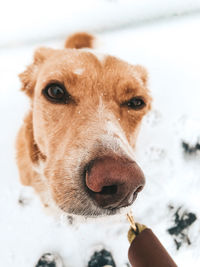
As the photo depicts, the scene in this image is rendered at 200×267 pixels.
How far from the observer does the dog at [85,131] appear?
1.21m

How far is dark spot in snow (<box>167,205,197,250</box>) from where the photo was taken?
117 inches

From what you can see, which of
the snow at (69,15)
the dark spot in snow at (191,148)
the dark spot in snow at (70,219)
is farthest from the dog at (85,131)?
the snow at (69,15)

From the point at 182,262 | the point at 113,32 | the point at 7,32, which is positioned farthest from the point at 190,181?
the point at 7,32

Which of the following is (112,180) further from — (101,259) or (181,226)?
(181,226)

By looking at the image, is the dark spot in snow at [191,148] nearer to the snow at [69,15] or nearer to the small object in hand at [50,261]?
the small object in hand at [50,261]

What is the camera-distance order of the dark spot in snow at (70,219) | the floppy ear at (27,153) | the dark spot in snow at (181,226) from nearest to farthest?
the floppy ear at (27,153)
the dark spot in snow at (70,219)
the dark spot in snow at (181,226)

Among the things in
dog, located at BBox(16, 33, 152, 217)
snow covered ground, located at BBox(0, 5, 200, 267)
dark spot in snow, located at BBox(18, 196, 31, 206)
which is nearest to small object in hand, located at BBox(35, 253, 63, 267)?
snow covered ground, located at BBox(0, 5, 200, 267)

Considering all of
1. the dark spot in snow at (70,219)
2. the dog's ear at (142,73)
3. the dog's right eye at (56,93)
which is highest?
the dog's ear at (142,73)

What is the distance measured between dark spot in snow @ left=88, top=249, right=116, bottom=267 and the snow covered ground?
59mm

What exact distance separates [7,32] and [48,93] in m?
2.85

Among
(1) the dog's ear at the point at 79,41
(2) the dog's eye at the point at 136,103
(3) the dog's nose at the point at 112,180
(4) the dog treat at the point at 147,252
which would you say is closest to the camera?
(3) the dog's nose at the point at 112,180

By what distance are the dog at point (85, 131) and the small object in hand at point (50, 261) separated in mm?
843

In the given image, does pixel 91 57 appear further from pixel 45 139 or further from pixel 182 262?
pixel 182 262

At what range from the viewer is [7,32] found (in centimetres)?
410
